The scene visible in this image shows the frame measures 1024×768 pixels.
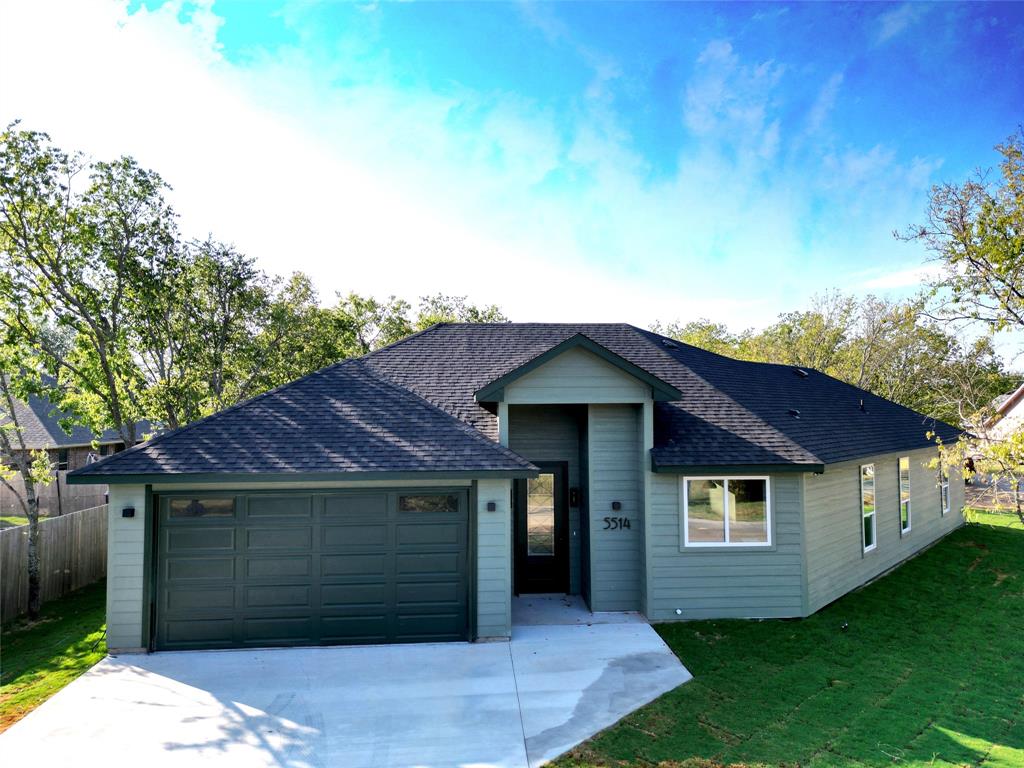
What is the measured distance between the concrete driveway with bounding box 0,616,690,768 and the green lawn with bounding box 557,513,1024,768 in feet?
1.57

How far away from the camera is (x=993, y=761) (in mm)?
4945

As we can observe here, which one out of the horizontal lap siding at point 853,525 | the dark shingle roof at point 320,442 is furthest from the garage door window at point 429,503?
the horizontal lap siding at point 853,525

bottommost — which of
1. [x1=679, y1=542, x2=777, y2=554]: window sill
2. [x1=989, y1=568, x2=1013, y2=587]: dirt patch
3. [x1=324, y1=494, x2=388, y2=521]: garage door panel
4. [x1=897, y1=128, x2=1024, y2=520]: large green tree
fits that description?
[x1=989, y1=568, x2=1013, y2=587]: dirt patch

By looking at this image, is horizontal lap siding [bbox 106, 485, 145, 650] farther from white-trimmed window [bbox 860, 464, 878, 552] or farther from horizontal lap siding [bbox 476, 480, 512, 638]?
white-trimmed window [bbox 860, 464, 878, 552]

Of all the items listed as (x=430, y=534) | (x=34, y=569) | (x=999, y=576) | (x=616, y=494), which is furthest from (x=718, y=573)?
(x=34, y=569)

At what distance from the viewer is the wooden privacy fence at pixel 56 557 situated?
927 cm

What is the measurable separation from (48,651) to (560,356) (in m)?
9.06

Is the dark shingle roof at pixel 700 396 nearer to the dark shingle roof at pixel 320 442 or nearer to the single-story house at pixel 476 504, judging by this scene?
the single-story house at pixel 476 504

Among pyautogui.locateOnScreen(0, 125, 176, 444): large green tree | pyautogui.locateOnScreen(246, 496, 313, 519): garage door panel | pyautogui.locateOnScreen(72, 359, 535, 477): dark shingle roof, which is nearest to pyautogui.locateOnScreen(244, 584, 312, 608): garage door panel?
pyautogui.locateOnScreen(246, 496, 313, 519): garage door panel

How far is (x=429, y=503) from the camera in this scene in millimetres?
8039

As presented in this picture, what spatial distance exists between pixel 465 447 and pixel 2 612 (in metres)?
8.75

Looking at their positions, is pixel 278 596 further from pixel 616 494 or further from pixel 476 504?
pixel 616 494

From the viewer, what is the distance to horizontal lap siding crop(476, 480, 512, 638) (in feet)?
25.8

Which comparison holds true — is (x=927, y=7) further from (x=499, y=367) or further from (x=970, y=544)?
(x=970, y=544)
